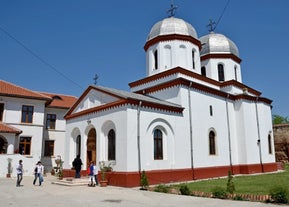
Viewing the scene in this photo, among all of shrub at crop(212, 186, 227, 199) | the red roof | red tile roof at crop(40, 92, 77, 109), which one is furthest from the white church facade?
red tile roof at crop(40, 92, 77, 109)

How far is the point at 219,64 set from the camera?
26.3 m

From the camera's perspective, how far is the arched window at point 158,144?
17219 mm

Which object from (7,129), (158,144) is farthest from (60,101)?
(158,144)

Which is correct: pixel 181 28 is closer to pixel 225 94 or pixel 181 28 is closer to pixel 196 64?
pixel 196 64

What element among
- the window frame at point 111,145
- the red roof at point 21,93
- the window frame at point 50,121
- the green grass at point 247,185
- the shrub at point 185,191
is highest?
the red roof at point 21,93

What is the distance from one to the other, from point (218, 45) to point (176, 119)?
1180 centimetres

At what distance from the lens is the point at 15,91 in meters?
28.1

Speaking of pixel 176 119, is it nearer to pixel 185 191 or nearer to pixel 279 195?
pixel 185 191

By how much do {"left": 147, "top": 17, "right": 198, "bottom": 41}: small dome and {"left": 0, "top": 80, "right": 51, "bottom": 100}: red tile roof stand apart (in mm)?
13707

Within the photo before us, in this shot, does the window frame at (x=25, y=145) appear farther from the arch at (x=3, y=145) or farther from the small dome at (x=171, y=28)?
the small dome at (x=171, y=28)

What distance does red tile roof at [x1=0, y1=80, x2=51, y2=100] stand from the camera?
89.5 ft

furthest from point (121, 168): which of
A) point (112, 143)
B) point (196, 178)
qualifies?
point (196, 178)

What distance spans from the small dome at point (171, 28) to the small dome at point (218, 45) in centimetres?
306

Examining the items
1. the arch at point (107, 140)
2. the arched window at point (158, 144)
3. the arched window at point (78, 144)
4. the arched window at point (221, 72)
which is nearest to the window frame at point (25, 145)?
the arched window at point (78, 144)
